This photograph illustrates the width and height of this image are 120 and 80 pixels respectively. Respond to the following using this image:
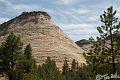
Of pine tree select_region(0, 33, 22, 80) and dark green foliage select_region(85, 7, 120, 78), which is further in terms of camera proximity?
pine tree select_region(0, 33, 22, 80)

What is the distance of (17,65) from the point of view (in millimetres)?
62812

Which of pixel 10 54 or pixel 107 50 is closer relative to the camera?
pixel 107 50

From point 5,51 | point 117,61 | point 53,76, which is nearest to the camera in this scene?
point 117,61

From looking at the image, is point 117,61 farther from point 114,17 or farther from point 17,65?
point 17,65

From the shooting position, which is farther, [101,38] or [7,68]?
[7,68]

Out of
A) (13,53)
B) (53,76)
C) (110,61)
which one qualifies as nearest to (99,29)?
(110,61)

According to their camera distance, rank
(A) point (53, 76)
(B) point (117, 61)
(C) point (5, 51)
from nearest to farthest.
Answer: (B) point (117, 61) → (C) point (5, 51) → (A) point (53, 76)

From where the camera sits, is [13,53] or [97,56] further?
[13,53]

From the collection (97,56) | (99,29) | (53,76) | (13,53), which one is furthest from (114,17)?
(53,76)

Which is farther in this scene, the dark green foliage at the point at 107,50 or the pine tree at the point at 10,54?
the pine tree at the point at 10,54

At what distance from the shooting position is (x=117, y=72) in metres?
39.5

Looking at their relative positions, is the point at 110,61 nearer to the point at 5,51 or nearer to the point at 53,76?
the point at 5,51

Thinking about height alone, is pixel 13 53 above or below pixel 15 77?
above

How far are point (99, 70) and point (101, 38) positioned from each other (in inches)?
136
